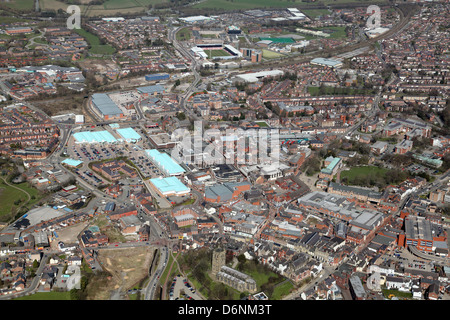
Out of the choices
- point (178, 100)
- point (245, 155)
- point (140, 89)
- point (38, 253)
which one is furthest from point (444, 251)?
point (140, 89)

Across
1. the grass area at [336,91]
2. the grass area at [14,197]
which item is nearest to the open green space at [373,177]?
the grass area at [336,91]

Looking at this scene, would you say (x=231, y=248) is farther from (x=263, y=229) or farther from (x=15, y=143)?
(x=15, y=143)

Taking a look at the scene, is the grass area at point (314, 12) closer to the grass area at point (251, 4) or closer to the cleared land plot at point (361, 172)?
the grass area at point (251, 4)

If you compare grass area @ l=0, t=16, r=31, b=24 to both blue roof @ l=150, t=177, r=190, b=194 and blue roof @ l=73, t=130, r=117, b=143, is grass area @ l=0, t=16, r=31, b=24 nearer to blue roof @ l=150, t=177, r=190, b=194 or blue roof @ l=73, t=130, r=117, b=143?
blue roof @ l=73, t=130, r=117, b=143

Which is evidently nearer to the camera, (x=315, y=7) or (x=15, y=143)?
(x=15, y=143)

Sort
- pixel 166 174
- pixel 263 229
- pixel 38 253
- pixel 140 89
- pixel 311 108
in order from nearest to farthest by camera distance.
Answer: pixel 38 253 < pixel 263 229 < pixel 166 174 < pixel 311 108 < pixel 140 89

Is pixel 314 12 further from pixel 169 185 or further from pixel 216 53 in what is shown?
pixel 169 185

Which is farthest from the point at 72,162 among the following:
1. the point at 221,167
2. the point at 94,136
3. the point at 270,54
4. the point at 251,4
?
the point at 251,4
